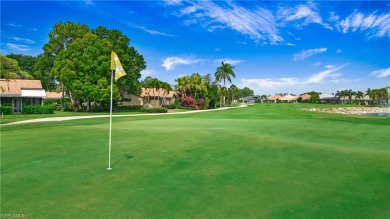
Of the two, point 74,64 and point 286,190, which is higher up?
point 74,64

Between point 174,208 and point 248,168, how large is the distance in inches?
163

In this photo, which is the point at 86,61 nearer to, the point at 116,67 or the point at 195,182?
the point at 116,67

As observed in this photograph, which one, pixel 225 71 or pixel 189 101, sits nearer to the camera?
pixel 189 101

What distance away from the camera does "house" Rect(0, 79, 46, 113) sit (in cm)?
4669

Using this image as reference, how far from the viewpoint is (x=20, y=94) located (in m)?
47.3

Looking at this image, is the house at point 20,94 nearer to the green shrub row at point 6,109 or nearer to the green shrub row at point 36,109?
the green shrub row at point 36,109

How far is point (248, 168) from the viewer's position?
376 inches

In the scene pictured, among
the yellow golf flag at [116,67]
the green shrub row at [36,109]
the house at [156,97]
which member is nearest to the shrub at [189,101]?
the house at [156,97]

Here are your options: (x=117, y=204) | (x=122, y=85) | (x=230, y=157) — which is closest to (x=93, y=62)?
(x=122, y=85)

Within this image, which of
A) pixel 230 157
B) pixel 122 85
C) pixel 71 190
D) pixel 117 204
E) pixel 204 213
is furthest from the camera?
pixel 122 85

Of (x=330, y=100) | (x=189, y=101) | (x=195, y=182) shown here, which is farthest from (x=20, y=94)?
(x=330, y=100)

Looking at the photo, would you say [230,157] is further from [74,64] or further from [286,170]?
[74,64]

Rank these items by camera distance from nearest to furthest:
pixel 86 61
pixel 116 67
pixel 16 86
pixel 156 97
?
1. pixel 116 67
2. pixel 16 86
3. pixel 86 61
4. pixel 156 97

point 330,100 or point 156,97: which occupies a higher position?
point 330,100
